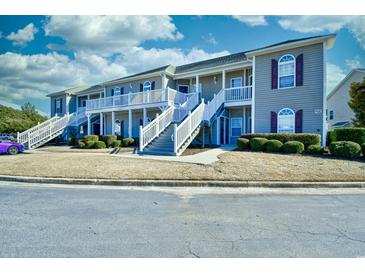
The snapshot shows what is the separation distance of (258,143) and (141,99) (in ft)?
36.0

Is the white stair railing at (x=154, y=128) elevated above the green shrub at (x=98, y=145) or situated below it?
above

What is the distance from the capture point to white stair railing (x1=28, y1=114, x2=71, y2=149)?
19.8 metres

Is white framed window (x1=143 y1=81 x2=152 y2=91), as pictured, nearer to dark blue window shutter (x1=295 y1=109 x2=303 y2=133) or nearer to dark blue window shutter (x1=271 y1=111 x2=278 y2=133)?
dark blue window shutter (x1=271 y1=111 x2=278 y2=133)

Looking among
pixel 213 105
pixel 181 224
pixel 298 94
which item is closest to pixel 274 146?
pixel 298 94

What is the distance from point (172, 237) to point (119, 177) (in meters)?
4.47

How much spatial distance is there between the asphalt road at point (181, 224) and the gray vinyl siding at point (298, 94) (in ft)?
26.1

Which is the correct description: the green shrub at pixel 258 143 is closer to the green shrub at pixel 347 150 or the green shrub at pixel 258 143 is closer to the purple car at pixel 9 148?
the green shrub at pixel 347 150

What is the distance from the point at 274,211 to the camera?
473cm

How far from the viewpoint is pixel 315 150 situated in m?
11.3

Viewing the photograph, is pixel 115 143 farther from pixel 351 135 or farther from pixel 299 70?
pixel 351 135

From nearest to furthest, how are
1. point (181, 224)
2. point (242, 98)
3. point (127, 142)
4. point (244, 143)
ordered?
1. point (181, 224)
2. point (244, 143)
3. point (242, 98)
4. point (127, 142)

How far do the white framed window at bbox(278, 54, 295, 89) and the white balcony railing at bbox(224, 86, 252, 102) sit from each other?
6.85 ft

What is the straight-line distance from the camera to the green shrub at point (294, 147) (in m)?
11.5

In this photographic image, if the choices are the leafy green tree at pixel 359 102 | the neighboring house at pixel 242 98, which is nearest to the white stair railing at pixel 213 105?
the neighboring house at pixel 242 98
